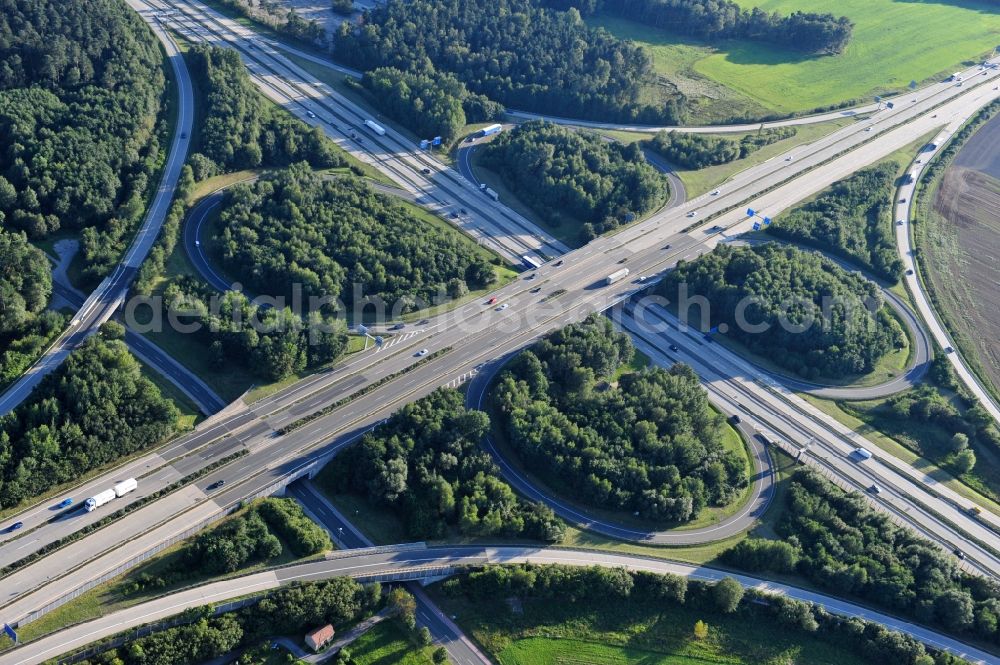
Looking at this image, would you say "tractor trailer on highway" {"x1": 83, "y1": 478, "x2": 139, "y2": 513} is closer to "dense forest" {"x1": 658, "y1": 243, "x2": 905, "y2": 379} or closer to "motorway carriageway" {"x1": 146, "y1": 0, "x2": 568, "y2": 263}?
"motorway carriageway" {"x1": 146, "y1": 0, "x2": 568, "y2": 263}

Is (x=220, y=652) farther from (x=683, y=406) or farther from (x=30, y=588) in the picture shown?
Result: (x=683, y=406)

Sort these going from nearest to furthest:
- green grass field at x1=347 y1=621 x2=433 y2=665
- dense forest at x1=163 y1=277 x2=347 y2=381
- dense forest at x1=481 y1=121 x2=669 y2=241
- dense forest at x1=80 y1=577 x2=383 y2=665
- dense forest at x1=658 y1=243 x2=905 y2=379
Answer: dense forest at x1=80 y1=577 x2=383 y2=665 < green grass field at x1=347 y1=621 x2=433 y2=665 < dense forest at x1=163 y1=277 x2=347 y2=381 < dense forest at x1=658 y1=243 x2=905 y2=379 < dense forest at x1=481 y1=121 x2=669 y2=241

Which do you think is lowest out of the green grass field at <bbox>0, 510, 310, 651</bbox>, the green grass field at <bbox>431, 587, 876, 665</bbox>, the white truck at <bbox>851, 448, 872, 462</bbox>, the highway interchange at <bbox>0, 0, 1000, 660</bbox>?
the green grass field at <bbox>431, 587, 876, 665</bbox>

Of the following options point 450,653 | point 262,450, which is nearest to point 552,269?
point 262,450

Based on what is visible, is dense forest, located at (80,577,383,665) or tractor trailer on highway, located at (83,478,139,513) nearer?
dense forest, located at (80,577,383,665)

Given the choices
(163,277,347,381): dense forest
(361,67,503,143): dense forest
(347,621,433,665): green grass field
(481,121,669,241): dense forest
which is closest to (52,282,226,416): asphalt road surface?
(163,277,347,381): dense forest

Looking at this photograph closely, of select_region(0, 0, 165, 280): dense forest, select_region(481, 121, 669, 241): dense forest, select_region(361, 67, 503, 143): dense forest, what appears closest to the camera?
select_region(0, 0, 165, 280): dense forest
